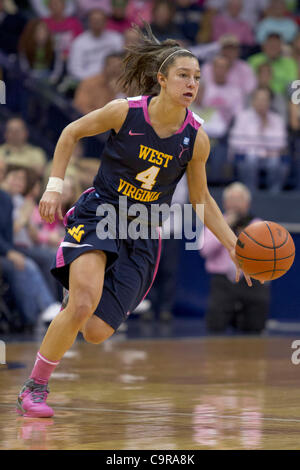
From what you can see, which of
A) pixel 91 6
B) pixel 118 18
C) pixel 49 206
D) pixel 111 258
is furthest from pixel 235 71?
pixel 49 206

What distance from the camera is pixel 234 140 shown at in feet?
45.9

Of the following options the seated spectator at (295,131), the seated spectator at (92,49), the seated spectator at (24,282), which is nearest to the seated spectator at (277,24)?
the seated spectator at (295,131)

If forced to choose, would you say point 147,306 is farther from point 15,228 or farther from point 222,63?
point 222,63

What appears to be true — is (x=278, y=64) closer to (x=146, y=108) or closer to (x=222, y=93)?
(x=222, y=93)

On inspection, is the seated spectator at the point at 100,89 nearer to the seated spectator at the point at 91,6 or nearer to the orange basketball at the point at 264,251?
the seated spectator at the point at 91,6

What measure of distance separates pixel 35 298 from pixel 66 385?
438 centimetres

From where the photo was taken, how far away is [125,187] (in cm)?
577

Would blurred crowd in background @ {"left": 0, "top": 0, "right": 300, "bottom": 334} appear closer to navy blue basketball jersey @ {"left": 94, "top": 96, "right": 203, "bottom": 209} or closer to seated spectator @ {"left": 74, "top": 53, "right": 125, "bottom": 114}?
seated spectator @ {"left": 74, "top": 53, "right": 125, "bottom": 114}

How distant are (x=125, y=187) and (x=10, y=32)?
10.4 m

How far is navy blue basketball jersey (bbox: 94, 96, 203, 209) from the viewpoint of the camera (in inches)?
227

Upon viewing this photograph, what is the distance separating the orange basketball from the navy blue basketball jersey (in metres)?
0.59

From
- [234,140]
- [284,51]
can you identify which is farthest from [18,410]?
[284,51]
